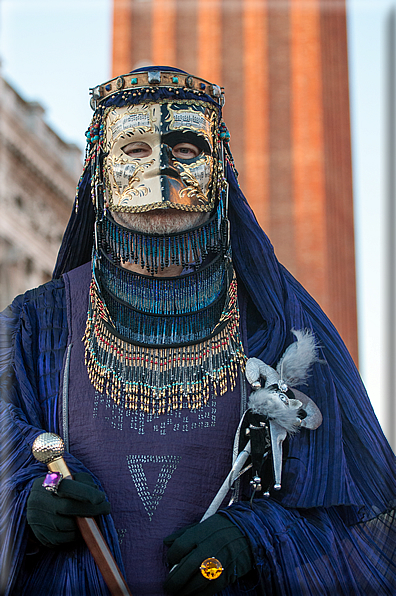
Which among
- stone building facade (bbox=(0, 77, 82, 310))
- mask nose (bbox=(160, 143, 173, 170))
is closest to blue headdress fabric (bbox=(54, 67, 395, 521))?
mask nose (bbox=(160, 143, 173, 170))

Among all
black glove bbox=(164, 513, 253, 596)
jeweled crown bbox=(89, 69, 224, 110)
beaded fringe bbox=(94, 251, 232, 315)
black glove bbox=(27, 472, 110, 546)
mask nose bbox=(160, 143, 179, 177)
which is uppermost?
jeweled crown bbox=(89, 69, 224, 110)

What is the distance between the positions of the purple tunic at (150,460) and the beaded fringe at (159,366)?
0.14 feet

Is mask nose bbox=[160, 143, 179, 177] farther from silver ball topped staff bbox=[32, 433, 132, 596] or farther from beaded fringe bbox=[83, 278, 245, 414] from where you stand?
silver ball topped staff bbox=[32, 433, 132, 596]

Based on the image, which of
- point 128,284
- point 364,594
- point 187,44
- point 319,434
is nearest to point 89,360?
point 128,284

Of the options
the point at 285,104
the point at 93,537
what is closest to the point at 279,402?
the point at 93,537

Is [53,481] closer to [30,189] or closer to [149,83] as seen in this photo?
[149,83]

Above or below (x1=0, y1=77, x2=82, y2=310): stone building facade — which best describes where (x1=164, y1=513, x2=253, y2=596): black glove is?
below

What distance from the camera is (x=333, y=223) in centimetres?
2770

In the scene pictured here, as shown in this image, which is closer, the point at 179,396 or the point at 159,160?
the point at 179,396

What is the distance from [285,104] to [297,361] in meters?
24.3

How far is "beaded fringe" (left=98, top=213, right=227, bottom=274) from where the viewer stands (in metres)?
3.67

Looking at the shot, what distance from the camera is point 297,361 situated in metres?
3.48

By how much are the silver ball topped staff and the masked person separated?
→ 0.06 m

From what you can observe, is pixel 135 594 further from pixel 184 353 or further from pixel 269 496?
pixel 184 353
